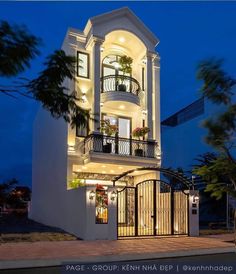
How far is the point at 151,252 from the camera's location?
11.1m

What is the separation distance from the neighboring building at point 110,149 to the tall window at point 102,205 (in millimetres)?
24

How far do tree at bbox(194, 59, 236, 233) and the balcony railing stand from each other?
4518mm

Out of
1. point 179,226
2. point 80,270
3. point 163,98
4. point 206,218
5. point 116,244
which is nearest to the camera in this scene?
point 80,270

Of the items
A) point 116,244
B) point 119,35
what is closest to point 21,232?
point 116,244

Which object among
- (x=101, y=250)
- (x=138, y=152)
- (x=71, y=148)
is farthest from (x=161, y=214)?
(x=101, y=250)

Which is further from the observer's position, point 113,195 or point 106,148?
point 106,148

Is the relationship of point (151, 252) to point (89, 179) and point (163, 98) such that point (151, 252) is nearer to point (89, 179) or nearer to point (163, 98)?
point (89, 179)

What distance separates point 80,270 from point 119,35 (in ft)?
50.0

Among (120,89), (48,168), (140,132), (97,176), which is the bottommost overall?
(97,176)

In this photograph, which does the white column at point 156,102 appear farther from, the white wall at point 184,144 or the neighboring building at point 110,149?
the white wall at point 184,144

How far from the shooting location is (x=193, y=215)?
1644cm

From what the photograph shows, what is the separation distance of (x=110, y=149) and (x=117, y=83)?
3535 mm

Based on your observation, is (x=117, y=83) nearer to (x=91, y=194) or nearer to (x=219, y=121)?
(x=91, y=194)

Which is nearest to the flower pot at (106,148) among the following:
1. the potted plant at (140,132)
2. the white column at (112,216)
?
the potted plant at (140,132)
